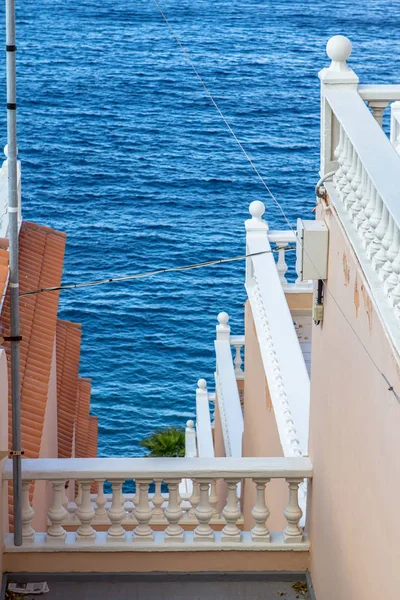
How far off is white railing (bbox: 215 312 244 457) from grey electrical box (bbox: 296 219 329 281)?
32.3ft

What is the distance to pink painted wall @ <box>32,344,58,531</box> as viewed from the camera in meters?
10.4

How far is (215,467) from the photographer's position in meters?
7.66

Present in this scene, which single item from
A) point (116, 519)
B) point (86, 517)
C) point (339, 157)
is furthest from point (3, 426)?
point (339, 157)

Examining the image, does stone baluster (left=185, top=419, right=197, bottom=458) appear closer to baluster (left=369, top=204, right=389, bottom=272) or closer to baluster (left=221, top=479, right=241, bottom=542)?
baluster (left=221, top=479, right=241, bottom=542)

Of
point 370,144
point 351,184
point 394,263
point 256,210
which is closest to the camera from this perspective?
point 394,263

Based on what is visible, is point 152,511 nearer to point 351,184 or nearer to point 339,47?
point 351,184

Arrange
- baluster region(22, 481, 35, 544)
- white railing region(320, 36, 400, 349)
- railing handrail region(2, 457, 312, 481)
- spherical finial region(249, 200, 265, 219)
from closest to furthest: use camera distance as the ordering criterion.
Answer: white railing region(320, 36, 400, 349)
railing handrail region(2, 457, 312, 481)
baluster region(22, 481, 35, 544)
spherical finial region(249, 200, 265, 219)

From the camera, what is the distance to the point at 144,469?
763 cm

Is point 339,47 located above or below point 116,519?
above

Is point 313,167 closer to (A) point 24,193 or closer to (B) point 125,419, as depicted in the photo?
(A) point 24,193

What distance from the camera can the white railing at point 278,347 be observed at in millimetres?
10184

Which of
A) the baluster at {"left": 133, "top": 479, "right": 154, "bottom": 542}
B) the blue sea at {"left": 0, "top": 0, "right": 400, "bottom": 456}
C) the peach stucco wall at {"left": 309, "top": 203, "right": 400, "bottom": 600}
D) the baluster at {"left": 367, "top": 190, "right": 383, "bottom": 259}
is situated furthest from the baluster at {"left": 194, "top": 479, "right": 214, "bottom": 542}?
the blue sea at {"left": 0, "top": 0, "right": 400, "bottom": 456}

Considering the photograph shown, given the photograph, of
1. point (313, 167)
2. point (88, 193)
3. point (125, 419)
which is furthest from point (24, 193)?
point (125, 419)

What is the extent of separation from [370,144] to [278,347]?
6.39 metres
